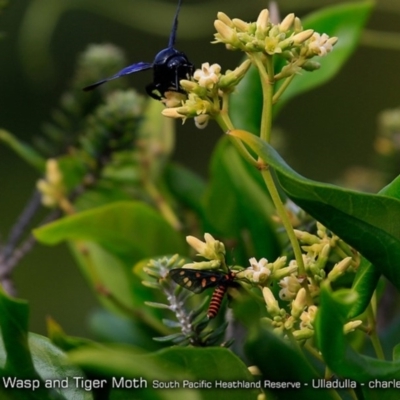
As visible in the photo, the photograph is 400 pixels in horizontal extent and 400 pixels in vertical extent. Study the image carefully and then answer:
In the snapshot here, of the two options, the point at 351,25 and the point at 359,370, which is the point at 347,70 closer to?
the point at 351,25

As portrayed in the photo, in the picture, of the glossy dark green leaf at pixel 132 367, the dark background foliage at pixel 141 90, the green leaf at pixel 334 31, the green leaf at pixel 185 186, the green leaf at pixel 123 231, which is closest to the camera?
the glossy dark green leaf at pixel 132 367

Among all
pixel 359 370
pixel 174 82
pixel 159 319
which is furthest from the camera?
pixel 159 319

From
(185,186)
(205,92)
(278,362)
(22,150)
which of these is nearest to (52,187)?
(22,150)

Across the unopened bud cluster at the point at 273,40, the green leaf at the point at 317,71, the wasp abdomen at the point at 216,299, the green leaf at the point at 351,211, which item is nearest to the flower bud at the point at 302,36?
the unopened bud cluster at the point at 273,40

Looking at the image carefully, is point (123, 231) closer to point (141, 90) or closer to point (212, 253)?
point (212, 253)

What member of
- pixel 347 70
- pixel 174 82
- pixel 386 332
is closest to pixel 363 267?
pixel 174 82

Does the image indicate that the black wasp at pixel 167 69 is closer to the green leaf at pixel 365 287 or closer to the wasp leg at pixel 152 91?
the wasp leg at pixel 152 91

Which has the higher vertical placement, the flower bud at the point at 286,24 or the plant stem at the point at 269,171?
the flower bud at the point at 286,24
